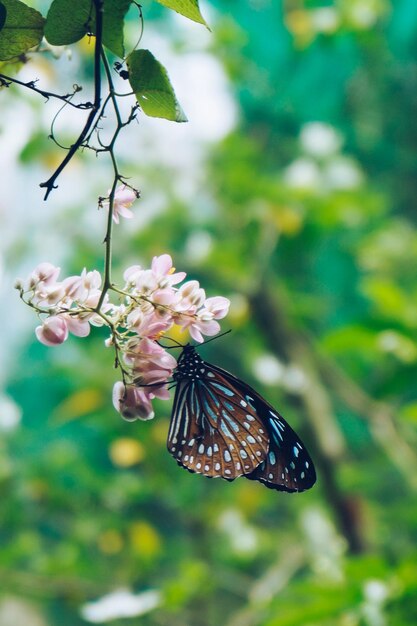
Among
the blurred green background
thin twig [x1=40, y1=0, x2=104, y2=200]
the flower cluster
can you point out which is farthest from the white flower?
thin twig [x1=40, y1=0, x2=104, y2=200]

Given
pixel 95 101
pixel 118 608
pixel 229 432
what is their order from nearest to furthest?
pixel 95 101
pixel 229 432
pixel 118 608

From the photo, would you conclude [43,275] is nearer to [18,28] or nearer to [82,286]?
[82,286]

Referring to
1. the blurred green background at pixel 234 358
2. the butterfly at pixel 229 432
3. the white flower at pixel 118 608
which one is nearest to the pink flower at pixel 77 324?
the butterfly at pixel 229 432

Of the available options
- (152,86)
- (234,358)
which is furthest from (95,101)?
(234,358)

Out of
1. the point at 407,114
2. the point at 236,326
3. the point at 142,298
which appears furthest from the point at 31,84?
the point at 407,114

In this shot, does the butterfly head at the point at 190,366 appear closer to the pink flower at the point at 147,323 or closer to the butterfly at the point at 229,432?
the butterfly at the point at 229,432

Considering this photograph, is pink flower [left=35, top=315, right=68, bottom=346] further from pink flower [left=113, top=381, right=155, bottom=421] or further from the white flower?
the white flower

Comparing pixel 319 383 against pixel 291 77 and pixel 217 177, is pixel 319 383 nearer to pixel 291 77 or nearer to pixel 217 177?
pixel 217 177
